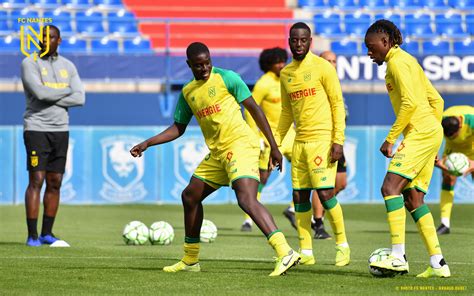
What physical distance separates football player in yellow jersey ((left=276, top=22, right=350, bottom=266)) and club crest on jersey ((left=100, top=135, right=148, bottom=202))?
11240 millimetres

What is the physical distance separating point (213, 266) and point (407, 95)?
244cm

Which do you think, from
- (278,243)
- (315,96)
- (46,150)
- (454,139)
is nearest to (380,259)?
(278,243)

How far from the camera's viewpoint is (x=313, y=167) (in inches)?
394

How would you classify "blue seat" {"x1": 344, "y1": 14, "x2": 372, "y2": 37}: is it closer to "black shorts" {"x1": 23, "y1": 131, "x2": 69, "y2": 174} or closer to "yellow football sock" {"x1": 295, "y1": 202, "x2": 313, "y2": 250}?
"black shorts" {"x1": 23, "y1": 131, "x2": 69, "y2": 174}

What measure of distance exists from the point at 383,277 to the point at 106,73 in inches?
580

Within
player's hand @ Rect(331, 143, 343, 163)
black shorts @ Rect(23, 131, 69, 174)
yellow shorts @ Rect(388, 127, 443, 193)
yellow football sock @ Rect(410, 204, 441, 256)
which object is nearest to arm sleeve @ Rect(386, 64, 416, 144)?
yellow shorts @ Rect(388, 127, 443, 193)

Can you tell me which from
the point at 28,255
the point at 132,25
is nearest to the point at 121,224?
the point at 28,255

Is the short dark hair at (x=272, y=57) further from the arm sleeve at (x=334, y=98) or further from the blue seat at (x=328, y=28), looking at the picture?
the blue seat at (x=328, y=28)

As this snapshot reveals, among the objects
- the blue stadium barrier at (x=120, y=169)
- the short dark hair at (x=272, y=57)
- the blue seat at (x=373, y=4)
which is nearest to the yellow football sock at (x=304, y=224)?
the short dark hair at (x=272, y=57)

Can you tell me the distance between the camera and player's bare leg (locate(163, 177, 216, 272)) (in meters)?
9.06

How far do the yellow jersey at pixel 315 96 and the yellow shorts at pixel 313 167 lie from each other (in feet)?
0.25

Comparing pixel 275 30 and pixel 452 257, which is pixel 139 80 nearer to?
pixel 275 30

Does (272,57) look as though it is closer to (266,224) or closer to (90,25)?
(266,224)

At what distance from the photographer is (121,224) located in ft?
53.5
